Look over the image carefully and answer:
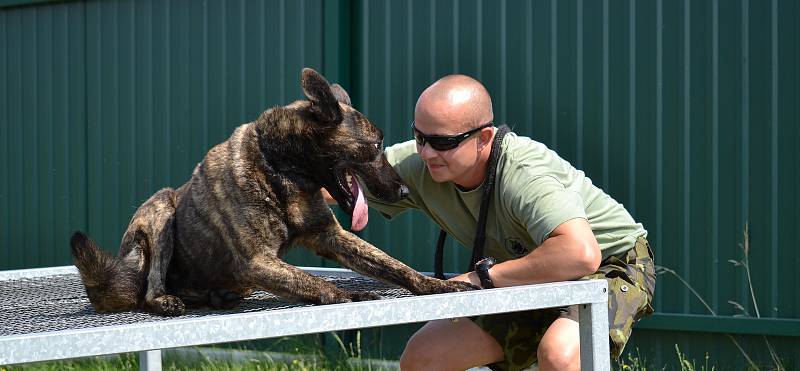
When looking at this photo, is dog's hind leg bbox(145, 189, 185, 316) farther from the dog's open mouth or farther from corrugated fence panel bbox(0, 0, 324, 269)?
corrugated fence panel bbox(0, 0, 324, 269)

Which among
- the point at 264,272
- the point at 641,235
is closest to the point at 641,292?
the point at 641,235

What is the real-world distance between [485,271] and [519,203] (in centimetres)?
24

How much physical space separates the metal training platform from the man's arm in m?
0.14

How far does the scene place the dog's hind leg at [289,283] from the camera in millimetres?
3039

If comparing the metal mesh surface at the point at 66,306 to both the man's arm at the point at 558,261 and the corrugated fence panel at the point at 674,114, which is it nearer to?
the man's arm at the point at 558,261

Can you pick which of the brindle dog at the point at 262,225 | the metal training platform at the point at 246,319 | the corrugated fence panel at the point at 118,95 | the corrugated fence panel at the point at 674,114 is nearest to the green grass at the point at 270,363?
the corrugated fence panel at the point at 674,114

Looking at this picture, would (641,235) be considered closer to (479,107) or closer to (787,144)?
(479,107)

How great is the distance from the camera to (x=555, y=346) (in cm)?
324

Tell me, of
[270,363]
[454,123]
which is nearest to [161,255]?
A: [454,123]

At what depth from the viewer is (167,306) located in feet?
10.0

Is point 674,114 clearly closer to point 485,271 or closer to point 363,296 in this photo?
point 485,271

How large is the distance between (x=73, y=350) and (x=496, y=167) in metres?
1.64

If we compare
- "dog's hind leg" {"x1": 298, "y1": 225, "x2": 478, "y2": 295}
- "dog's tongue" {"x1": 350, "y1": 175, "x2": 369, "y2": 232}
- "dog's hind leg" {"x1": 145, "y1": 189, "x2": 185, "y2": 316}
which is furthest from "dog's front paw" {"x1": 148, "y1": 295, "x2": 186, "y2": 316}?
"dog's tongue" {"x1": 350, "y1": 175, "x2": 369, "y2": 232}

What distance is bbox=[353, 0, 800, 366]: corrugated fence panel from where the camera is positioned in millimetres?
5000
